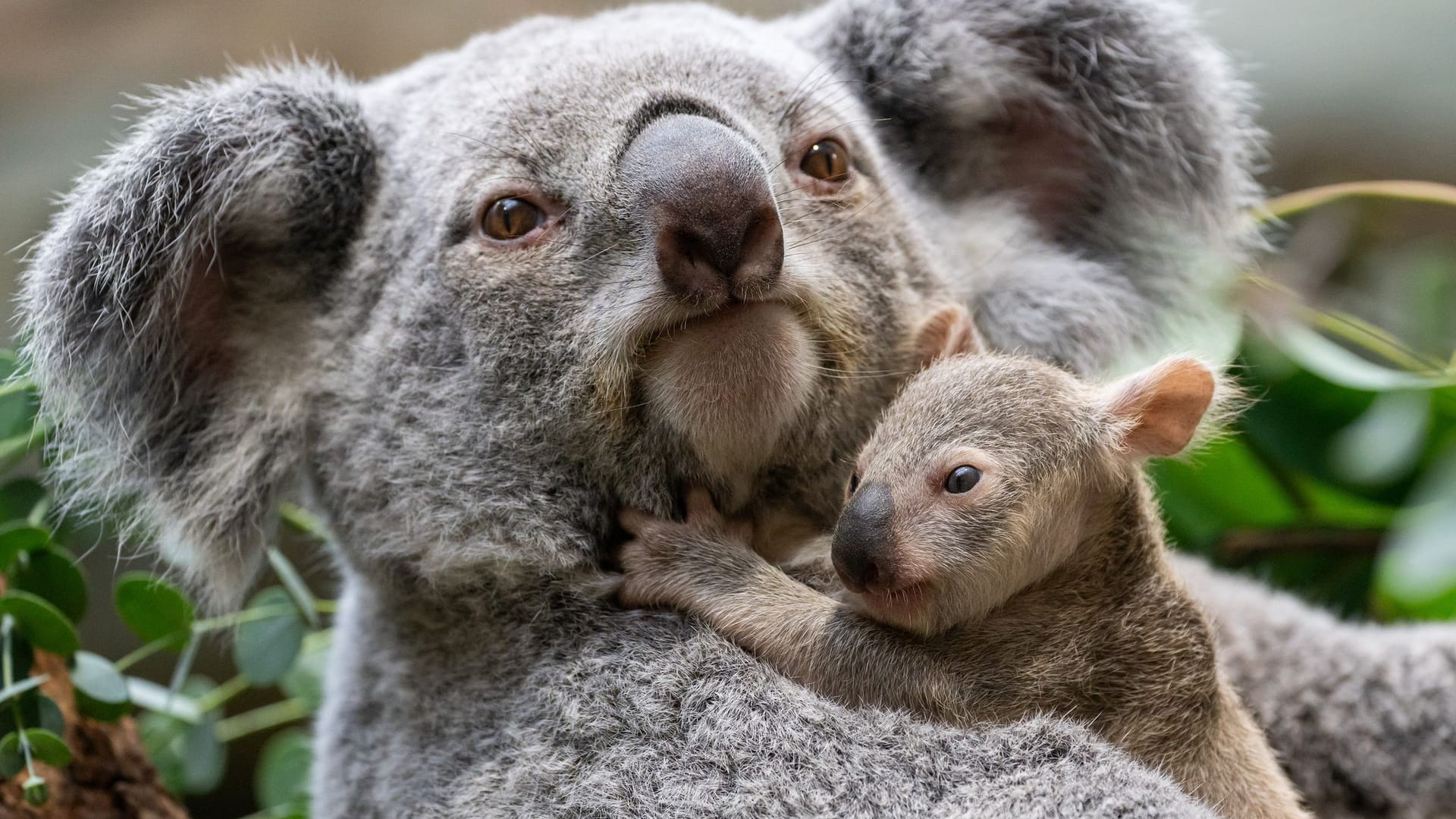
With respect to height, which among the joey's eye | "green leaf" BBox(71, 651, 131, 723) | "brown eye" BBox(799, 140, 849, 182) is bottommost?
"green leaf" BBox(71, 651, 131, 723)

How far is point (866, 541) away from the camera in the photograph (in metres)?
1.35

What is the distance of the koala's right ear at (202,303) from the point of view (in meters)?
1.65

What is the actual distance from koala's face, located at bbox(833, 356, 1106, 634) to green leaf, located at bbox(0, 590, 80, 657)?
1.22 m

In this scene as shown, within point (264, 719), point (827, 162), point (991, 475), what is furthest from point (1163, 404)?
point (264, 719)

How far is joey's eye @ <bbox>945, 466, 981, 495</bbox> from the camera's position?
4.68ft

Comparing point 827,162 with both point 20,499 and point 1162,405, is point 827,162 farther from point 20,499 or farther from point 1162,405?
point 20,499

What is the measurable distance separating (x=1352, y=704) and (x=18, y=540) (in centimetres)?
220

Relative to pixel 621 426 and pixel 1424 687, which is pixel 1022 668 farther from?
pixel 1424 687

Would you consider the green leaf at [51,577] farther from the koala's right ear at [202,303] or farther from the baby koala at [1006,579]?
the baby koala at [1006,579]

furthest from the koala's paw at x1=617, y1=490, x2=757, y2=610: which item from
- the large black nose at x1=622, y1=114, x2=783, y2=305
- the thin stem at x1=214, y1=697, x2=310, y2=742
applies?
the thin stem at x1=214, y1=697, x2=310, y2=742

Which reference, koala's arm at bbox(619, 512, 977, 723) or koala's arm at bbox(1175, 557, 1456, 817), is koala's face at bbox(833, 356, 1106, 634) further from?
koala's arm at bbox(1175, 557, 1456, 817)

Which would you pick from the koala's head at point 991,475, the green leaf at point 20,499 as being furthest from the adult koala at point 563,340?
the green leaf at point 20,499

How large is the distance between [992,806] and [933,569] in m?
0.30

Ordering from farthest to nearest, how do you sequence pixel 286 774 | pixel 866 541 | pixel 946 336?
pixel 286 774 < pixel 946 336 < pixel 866 541
